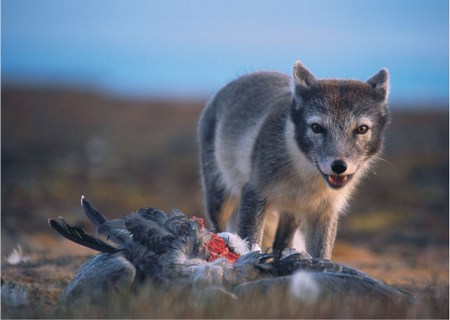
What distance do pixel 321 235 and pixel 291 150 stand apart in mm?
1042

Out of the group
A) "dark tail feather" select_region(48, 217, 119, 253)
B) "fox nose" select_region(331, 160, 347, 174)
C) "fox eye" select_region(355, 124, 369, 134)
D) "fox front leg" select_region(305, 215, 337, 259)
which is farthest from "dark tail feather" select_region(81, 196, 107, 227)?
"fox front leg" select_region(305, 215, 337, 259)

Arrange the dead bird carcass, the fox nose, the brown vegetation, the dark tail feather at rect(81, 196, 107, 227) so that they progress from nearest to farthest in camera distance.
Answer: the dead bird carcass
the brown vegetation
the dark tail feather at rect(81, 196, 107, 227)
the fox nose

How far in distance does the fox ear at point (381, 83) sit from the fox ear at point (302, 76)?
0.64 metres

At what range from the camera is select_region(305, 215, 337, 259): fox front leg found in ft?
27.1

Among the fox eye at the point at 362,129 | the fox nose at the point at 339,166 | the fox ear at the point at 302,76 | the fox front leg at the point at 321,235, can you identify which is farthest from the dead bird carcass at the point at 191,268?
the fox ear at the point at 302,76

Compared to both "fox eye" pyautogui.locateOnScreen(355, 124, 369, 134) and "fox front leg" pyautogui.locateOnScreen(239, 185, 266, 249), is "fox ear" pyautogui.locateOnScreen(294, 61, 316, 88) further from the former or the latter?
"fox front leg" pyautogui.locateOnScreen(239, 185, 266, 249)

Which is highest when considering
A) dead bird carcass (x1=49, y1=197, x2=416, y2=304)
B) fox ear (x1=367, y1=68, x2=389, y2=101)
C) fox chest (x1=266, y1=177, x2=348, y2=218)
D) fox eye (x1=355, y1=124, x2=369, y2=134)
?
fox ear (x1=367, y1=68, x2=389, y2=101)

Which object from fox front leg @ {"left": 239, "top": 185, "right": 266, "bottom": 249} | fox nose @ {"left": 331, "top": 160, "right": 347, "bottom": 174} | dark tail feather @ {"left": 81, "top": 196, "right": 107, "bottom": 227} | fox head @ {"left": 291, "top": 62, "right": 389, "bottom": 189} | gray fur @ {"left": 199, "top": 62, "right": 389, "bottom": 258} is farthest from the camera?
fox front leg @ {"left": 239, "top": 185, "right": 266, "bottom": 249}

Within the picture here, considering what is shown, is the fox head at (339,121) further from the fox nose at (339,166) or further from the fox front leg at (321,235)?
the fox front leg at (321,235)

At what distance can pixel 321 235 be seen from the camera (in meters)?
8.33

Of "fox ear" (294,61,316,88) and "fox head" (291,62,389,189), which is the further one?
"fox ear" (294,61,316,88)

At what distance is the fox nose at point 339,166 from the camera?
7070 mm

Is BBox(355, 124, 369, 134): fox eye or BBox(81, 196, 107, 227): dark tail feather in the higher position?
BBox(355, 124, 369, 134): fox eye

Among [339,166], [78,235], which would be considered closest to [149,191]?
[339,166]
